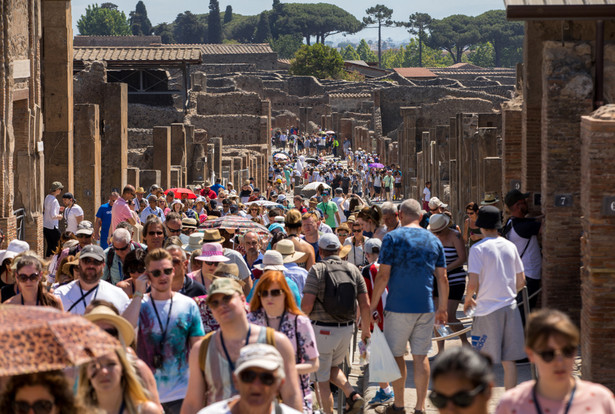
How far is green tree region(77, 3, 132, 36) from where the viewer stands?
6511 inches

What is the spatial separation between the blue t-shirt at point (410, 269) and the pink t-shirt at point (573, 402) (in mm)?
3666

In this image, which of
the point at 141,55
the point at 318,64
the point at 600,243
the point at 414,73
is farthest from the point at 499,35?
the point at 600,243

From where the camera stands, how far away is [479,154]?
68.2 ft

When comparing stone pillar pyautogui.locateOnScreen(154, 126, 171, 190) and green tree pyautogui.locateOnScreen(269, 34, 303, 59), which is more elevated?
green tree pyautogui.locateOnScreen(269, 34, 303, 59)

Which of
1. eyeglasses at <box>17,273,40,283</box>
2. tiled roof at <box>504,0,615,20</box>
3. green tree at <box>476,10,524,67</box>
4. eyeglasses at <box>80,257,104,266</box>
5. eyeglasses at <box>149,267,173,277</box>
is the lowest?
eyeglasses at <box>17,273,40,283</box>

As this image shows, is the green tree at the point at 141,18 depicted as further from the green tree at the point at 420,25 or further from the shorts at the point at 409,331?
the shorts at the point at 409,331

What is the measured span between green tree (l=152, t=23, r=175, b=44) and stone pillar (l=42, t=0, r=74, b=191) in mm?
145094

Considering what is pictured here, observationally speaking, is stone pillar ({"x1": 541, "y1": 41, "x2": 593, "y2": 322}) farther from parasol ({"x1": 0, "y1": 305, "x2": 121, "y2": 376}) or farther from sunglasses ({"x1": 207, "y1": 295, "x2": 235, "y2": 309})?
parasol ({"x1": 0, "y1": 305, "x2": 121, "y2": 376})

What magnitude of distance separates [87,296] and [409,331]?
2.40 m

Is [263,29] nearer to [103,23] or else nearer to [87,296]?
[103,23]

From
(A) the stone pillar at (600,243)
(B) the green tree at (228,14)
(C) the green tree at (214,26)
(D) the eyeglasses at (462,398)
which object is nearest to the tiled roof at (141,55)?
(A) the stone pillar at (600,243)

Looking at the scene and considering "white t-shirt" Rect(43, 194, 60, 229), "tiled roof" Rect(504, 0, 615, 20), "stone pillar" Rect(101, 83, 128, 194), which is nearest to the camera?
"tiled roof" Rect(504, 0, 615, 20)

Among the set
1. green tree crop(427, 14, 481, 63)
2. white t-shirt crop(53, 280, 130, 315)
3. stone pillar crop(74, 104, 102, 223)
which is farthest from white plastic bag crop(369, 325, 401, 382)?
green tree crop(427, 14, 481, 63)

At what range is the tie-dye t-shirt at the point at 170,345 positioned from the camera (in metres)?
6.46
